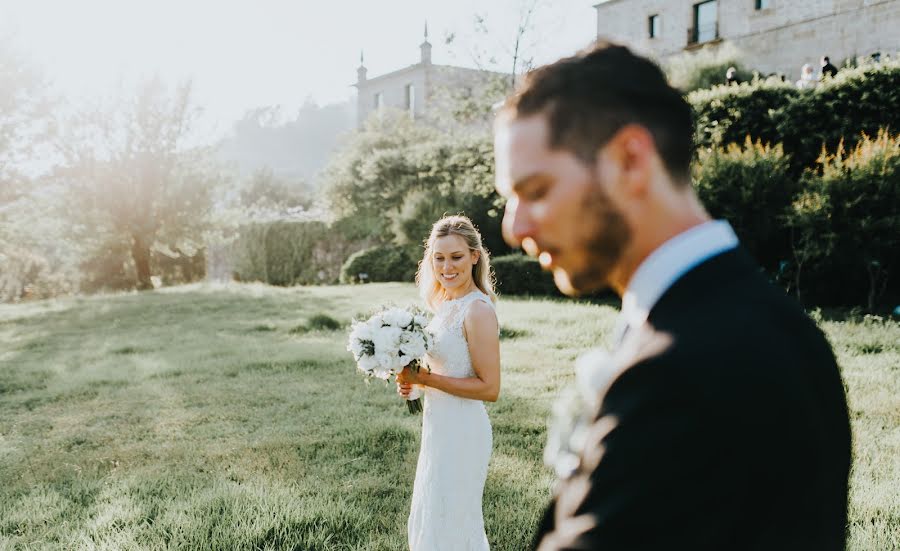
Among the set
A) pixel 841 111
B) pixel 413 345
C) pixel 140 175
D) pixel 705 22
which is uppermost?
pixel 705 22

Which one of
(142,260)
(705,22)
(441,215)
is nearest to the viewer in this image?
(441,215)

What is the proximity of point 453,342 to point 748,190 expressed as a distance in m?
10.6

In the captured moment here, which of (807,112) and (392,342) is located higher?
(807,112)

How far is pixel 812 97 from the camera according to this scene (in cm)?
1458

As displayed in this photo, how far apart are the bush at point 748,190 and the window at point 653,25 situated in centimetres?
2241

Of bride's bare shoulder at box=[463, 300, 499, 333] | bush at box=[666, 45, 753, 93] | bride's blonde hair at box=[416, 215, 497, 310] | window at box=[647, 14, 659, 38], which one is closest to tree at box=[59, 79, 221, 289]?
bush at box=[666, 45, 753, 93]

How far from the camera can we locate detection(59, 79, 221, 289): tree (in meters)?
22.6

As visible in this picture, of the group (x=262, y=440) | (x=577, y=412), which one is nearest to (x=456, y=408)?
(x=577, y=412)

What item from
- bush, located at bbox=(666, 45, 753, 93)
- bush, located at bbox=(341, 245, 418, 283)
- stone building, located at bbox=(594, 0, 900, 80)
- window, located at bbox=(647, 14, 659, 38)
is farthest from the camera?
window, located at bbox=(647, 14, 659, 38)

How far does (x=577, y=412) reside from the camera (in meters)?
1.04

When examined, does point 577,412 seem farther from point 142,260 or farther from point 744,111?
point 142,260

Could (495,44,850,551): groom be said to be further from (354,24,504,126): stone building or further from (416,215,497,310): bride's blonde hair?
(354,24,504,126): stone building

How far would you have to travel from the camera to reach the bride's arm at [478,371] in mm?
3281

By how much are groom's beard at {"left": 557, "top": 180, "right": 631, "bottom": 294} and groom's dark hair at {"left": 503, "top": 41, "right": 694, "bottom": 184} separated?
0.06 metres
